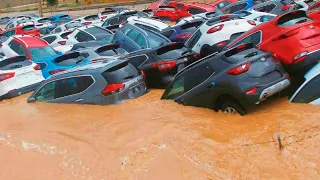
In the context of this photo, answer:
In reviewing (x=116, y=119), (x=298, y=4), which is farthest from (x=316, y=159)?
(x=298, y=4)

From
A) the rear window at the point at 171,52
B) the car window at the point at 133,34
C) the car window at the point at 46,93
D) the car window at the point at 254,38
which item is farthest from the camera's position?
the car window at the point at 133,34

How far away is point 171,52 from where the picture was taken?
34.9 feet

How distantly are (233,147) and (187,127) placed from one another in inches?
49.7

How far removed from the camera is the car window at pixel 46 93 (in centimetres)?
1025

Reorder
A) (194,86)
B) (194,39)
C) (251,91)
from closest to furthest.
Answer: (251,91) < (194,86) < (194,39)

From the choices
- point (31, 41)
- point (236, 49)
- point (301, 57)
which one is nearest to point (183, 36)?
point (31, 41)

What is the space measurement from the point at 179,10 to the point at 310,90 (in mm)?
19259

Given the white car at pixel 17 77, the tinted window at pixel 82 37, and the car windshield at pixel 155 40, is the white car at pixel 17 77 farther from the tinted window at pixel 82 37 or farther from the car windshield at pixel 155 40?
the tinted window at pixel 82 37

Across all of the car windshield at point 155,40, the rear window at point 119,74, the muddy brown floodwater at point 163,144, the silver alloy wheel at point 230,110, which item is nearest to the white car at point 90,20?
the car windshield at point 155,40

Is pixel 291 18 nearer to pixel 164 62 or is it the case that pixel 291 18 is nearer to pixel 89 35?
pixel 164 62

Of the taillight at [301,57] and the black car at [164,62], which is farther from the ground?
the taillight at [301,57]

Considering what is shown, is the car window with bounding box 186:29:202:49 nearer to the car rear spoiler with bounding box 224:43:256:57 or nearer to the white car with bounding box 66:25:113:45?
the car rear spoiler with bounding box 224:43:256:57

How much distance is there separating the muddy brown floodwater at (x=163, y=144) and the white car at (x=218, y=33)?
2.95 metres

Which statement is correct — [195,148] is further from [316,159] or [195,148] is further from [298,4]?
[298,4]
